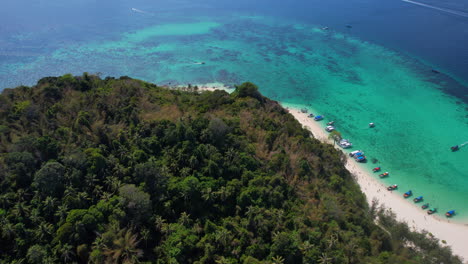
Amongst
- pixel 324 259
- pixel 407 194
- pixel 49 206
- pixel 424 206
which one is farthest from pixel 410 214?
pixel 49 206

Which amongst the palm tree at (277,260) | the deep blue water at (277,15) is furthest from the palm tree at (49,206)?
the deep blue water at (277,15)

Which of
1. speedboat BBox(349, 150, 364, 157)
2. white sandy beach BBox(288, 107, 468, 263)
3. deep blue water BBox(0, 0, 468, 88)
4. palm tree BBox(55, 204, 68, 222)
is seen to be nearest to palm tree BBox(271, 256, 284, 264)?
palm tree BBox(55, 204, 68, 222)

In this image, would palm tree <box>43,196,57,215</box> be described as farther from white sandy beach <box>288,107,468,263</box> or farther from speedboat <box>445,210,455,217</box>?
speedboat <box>445,210,455,217</box>

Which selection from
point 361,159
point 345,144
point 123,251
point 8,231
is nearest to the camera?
point 123,251

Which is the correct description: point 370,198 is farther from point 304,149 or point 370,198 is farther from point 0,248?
point 0,248

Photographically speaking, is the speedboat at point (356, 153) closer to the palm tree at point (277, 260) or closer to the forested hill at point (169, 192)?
the forested hill at point (169, 192)

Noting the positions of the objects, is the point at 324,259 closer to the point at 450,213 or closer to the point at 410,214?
the point at 410,214
